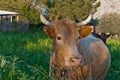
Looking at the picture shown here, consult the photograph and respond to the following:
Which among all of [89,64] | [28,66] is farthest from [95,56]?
[28,66]

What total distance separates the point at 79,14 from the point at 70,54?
50299 mm

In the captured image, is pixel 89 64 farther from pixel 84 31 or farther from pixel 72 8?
pixel 72 8

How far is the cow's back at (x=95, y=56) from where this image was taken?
930 centimetres

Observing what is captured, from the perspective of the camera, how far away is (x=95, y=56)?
1039cm

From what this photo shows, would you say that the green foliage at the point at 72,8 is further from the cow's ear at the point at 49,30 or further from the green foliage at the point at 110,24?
the cow's ear at the point at 49,30

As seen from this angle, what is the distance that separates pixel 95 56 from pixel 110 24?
146 ft

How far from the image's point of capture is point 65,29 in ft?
27.3

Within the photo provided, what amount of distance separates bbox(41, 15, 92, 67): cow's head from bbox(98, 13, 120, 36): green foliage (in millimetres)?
45413

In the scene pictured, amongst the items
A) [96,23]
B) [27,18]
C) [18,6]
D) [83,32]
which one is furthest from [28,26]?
[83,32]

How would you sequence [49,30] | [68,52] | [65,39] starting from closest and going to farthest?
[68,52], [65,39], [49,30]

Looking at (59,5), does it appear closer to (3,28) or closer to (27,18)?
(27,18)

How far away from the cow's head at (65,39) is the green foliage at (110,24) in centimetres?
4541

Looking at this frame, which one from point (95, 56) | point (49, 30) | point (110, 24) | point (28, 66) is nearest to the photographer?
point (28, 66)

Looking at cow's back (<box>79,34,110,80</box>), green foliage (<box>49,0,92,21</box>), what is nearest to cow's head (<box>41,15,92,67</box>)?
cow's back (<box>79,34,110,80</box>)
